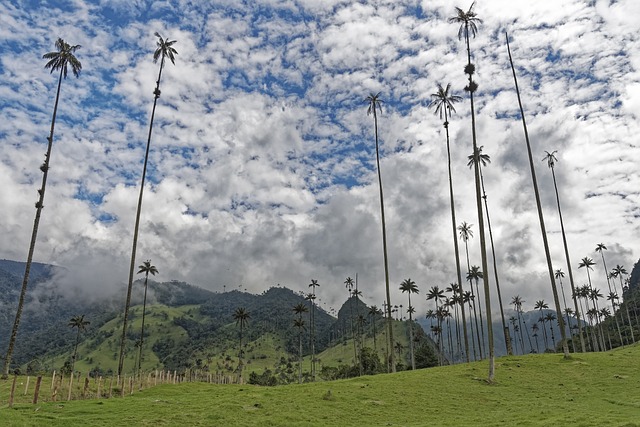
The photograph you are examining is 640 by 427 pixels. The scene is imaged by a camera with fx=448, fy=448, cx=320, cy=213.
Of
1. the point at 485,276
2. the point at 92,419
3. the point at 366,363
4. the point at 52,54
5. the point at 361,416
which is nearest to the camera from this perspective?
A: the point at 92,419

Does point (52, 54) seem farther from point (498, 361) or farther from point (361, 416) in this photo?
point (498, 361)

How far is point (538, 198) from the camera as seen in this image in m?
63.7

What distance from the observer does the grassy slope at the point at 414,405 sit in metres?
29.1

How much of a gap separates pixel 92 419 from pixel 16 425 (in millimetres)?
4520

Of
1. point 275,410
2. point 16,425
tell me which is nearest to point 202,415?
point 275,410

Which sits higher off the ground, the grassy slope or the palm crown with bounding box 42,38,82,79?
the palm crown with bounding box 42,38,82,79

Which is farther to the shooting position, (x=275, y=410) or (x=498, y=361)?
(x=498, y=361)

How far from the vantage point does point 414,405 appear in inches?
1427

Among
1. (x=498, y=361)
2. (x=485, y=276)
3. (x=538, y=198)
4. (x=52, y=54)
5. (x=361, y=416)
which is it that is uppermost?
(x=52, y=54)

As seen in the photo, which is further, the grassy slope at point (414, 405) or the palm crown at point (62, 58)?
the palm crown at point (62, 58)

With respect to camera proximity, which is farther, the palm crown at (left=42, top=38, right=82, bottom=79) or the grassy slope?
the palm crown at (left=42, top=38, right=82, bottom=79)

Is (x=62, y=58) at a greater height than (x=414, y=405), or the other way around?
(x=62, y=58)

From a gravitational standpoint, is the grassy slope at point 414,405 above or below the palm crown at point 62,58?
below

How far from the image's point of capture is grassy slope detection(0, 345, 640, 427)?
95.6 feet
